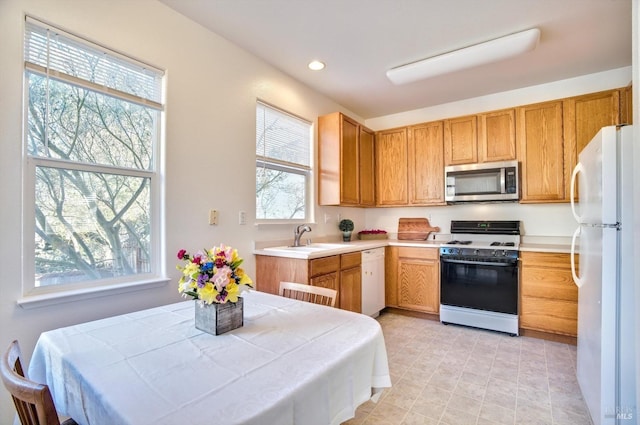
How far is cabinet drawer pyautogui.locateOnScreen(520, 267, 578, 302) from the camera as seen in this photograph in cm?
291

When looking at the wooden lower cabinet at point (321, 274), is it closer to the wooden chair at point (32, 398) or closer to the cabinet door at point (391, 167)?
the cabinet door at point (391, 167)

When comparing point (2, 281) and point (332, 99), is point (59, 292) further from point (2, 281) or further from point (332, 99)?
point (332, 99)

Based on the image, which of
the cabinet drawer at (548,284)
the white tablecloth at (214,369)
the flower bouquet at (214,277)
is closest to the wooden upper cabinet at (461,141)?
the cabinet drawer at (548,284)

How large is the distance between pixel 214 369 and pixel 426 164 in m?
3.65

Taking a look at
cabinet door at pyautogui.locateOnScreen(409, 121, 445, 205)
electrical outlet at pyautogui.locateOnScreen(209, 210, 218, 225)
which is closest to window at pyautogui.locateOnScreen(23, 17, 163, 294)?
electrical outlet at pyautogui.locateOnScreen(209, 210, 218, 225)

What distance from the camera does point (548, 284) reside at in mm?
3002

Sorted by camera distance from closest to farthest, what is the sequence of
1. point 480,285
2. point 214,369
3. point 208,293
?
point 214,369
point 208,293
point 480,285

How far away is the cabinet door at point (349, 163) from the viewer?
11.8 feet

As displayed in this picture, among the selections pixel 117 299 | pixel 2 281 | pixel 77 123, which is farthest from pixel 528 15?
pixel 2 281

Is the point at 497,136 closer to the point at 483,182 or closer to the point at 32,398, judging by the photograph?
the point at 483,182

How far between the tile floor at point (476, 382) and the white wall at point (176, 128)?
158cm

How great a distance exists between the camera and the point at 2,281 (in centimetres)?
151
